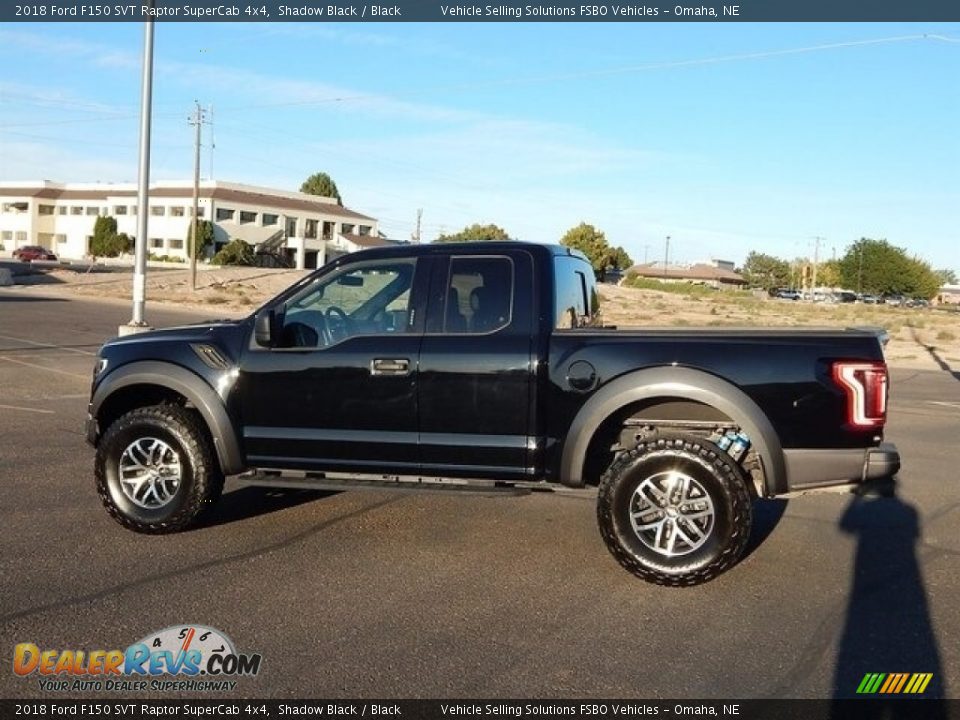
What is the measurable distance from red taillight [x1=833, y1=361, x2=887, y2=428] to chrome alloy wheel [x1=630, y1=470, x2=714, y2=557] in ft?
3.14

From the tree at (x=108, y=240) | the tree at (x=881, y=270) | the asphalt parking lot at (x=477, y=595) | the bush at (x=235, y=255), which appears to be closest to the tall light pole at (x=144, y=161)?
the asphalt parking lot at (x=477, y=595)

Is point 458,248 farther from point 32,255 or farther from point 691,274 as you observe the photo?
point 691,274

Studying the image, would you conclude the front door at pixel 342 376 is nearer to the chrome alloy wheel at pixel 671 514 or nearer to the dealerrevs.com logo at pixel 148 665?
the chrome alloy wheel at pixel 671 514

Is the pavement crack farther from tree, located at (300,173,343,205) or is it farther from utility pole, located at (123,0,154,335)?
tree, located at (300,173,343,205)

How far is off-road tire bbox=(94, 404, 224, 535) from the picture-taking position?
6.23 metres

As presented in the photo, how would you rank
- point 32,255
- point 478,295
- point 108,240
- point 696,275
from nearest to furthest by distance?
point 478,295
point 32,255
point 108,240
point 696,275

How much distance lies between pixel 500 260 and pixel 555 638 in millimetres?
2462

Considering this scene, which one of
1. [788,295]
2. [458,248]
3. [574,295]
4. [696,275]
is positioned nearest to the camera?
[458,248]

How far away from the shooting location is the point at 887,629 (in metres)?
4.88

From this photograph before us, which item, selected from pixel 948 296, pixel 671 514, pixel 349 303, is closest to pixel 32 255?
pixel 349 303

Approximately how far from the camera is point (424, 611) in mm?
5008

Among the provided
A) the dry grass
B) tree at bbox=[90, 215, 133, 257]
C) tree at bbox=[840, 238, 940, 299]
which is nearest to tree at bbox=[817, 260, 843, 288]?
tree at bbox=[840, 238, 940, 299]

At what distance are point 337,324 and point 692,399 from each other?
2.38 m

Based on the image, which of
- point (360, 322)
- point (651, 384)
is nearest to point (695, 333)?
point (651, 384)
